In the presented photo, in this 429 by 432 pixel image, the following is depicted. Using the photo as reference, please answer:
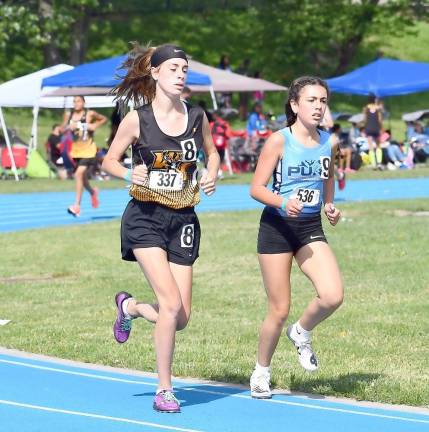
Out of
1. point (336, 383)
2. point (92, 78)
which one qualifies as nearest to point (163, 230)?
point (336, 383)

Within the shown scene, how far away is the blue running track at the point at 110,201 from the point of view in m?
21.1

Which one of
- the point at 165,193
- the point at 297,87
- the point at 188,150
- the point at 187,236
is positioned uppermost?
the point at 297,87

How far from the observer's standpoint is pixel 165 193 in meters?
7.71

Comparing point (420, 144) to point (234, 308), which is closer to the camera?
point (234, 308)

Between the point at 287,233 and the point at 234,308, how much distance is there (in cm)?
406

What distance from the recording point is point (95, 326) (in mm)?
10961

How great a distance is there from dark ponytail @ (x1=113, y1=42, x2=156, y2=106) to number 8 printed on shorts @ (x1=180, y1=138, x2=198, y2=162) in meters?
0.37

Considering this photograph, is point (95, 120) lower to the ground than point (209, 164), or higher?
lower

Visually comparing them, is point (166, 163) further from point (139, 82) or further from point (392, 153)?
point (392, 153)

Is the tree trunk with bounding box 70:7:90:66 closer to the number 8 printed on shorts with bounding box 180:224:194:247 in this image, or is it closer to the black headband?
the black headband

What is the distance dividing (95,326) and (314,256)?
3.53 metres

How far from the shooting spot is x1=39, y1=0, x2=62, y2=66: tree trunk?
142 ft

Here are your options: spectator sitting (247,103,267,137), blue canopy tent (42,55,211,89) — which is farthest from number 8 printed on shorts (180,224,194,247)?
spectator sitting (247,103,267,137)

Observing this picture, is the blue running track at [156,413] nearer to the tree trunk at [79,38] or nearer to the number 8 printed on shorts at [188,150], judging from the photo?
the number 8 printed on shorts at [188,150]
